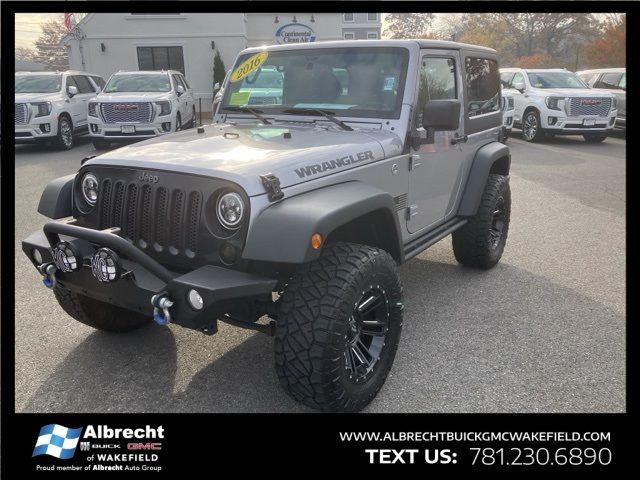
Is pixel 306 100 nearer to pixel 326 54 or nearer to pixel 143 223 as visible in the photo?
pixel 326 54

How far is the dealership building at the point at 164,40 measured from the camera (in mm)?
22359

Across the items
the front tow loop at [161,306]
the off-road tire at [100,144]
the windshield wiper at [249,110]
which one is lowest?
the front tow loop at [161,306]

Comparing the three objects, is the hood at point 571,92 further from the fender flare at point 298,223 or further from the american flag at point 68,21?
the american flag at point 68,21

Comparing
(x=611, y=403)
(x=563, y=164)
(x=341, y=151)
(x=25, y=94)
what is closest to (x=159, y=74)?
(x=25, y=94)

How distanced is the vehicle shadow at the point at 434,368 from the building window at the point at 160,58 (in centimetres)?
2180

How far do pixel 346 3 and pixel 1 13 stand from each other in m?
1.99

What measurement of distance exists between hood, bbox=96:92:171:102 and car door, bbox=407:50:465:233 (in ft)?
30.0

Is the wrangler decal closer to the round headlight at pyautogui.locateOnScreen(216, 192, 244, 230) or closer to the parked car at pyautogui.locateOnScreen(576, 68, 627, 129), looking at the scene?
the round headlight at pyautogui.locateOnScreen(216, 192, 244, 230)

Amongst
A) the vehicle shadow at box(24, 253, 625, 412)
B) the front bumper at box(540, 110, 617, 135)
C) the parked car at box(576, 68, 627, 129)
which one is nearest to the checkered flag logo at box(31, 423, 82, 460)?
the vehicle shadow at box(24, 253, 625, 412)

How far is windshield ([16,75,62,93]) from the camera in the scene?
1256 cm

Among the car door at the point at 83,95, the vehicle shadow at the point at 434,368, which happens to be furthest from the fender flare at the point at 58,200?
the car door at the point at 83,95

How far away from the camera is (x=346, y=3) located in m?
3.17

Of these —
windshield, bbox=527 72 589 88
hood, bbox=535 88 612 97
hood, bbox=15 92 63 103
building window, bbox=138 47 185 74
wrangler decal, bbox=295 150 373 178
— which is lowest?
wrangler decal, bbox=295 150 373 178

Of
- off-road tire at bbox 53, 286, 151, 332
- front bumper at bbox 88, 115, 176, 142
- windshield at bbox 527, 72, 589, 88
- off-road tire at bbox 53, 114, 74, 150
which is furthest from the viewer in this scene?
windshield at bbox 527, 72, 589, 88
